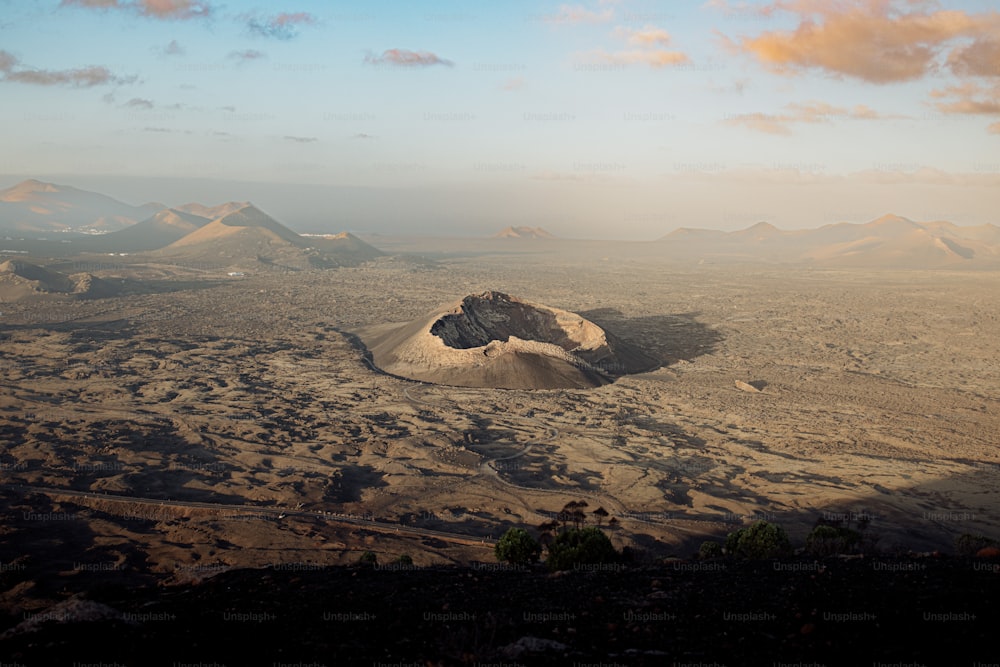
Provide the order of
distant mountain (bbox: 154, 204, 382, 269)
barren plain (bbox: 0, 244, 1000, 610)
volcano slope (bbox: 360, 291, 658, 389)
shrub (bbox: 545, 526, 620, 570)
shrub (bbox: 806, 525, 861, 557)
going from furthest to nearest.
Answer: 1. distant mountain (bbox: 154, 204, 382, 269)
2. volcano slope (bbox: 360, 291, 658, 389)
3. barren plain (bbox: 0, 244, 1000, 610)
4. shrub (bbox: 806, 525, 861, 557)
5. shrub (bbox: 545, 526, 620, 570)

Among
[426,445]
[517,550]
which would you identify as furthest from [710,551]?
[426,445]

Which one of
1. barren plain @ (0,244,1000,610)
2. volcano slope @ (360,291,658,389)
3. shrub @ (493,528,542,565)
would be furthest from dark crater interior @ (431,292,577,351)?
shrub @ (493,528,542,565)

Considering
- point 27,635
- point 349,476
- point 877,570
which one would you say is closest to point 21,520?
point 349,476

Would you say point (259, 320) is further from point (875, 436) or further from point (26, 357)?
point (875, 436)

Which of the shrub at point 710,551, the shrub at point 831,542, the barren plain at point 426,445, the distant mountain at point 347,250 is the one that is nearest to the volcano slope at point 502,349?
the barren plain at point 426,445

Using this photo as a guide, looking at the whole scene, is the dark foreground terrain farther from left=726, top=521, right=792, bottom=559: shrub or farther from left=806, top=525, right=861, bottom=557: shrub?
left=806, top=525, right=861, bottom=557: shrub

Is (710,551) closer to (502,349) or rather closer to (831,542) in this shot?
(831,542)
